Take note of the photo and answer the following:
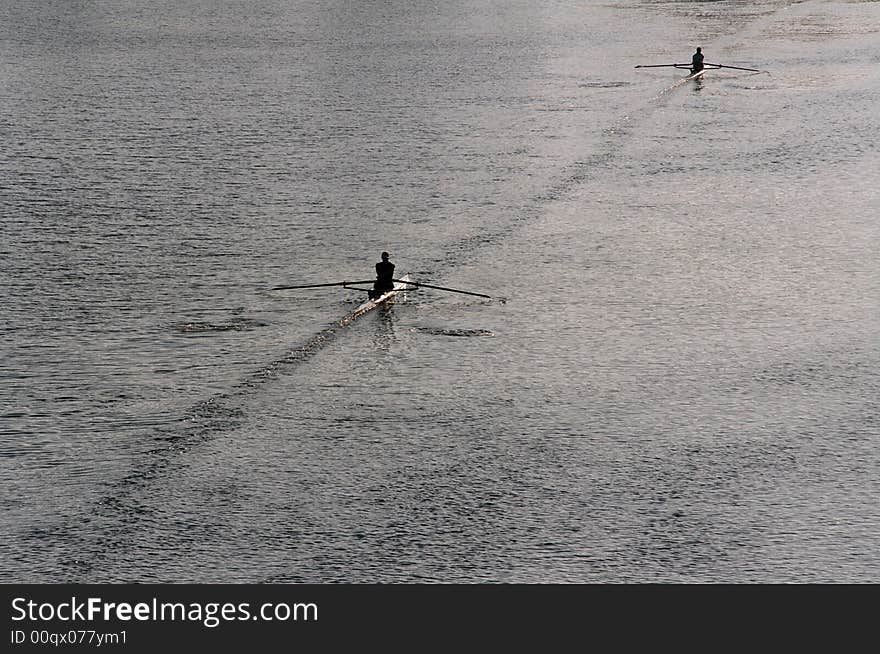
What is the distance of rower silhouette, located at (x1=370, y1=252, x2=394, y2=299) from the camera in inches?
1165

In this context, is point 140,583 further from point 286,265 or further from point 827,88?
point 827,88

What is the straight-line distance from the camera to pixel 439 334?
29.0 m

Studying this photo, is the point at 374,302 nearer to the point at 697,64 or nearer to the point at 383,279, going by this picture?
the point at 383,279

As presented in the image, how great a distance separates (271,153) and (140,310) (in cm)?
1563

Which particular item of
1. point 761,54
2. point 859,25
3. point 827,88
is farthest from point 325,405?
point 859,25

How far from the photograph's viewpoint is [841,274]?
33.7 m

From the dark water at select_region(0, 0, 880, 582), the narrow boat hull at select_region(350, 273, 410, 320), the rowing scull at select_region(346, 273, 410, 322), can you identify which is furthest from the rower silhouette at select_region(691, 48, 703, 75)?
the narrow boat hull at select_region(350, 273, 410, 320)

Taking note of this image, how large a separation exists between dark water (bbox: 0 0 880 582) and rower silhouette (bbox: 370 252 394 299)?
2.11 feet

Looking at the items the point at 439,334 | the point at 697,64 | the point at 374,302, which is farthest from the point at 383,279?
the point at 697,64

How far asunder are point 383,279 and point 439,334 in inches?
77.7

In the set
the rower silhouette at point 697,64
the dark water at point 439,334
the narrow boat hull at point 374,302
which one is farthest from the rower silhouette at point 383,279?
the rower silhouette at point 697,64

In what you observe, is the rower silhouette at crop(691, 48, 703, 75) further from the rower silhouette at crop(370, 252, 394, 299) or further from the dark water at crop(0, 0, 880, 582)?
the rower silhouette at crop(370, 252, 394, 299)

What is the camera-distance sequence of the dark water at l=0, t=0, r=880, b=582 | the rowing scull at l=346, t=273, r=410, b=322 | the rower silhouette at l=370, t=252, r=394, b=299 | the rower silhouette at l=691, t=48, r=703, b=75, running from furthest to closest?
1. the rower silhouette at l=691, t=48, r=703, b=75
2. the rowing scull at l=346, t=273, r=410, b=322
3. the rower silhouette at l=370, t=252, r=394, b=299
4. the dark water at l=0, t=0, r=880, b=582

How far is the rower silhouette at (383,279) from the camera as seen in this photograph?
29.6m
